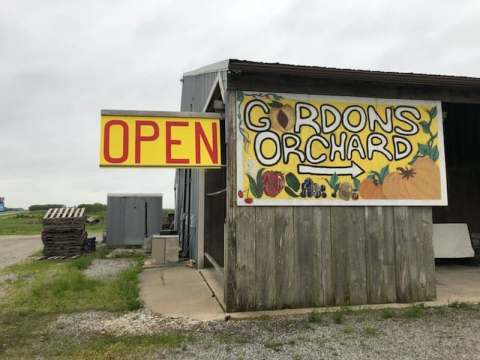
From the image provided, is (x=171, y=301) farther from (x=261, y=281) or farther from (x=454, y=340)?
(x=454, y=340)

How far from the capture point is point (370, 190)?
6195 mm

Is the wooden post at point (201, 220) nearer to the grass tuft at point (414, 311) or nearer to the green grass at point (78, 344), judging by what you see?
the green grass at point (78, 344)

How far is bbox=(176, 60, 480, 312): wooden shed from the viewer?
18.7ft

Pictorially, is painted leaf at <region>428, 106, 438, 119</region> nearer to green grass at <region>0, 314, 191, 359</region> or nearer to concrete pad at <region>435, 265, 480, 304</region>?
concrete pad at <region>435, 265, 480, 304</region>

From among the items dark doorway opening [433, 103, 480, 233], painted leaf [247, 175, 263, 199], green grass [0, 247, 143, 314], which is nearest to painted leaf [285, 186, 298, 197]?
painted leaf [247, 175, 263, 199]

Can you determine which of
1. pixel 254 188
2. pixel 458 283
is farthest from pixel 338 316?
pixel 458 283

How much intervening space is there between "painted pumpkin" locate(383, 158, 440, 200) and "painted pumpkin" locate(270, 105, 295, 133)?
1.91 m

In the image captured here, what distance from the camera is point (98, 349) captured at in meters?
4.22

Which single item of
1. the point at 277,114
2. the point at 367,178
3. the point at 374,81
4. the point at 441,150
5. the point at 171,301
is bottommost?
the point at 171,301

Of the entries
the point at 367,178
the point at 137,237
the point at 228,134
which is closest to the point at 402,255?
the point at 367,178

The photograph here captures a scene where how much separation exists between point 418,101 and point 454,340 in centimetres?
395

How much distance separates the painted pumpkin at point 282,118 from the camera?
235 inches

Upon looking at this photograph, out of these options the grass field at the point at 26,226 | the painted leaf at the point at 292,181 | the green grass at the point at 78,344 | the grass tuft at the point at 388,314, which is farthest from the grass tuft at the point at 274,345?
the grass field at the point at 26,226

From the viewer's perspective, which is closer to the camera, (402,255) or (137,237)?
(402,255)
